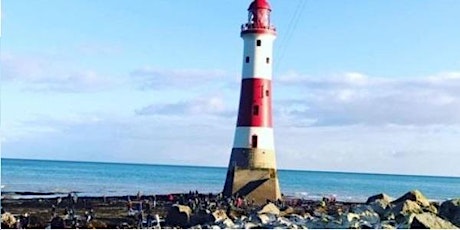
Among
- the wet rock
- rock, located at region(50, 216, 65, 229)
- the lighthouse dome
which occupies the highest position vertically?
the lighthouse dome

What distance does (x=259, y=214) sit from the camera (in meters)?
20.4

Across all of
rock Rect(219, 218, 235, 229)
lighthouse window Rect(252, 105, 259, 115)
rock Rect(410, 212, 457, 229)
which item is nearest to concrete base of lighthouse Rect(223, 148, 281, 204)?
lighthouse window Rect(252, 105, 259, 115)

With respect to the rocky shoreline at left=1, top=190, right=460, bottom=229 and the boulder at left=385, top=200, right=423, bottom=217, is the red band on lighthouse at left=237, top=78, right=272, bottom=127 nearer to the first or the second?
the rocky shoreline at left=1, top=190, right=460, bottom=229

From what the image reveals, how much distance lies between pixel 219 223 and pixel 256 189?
10.2m

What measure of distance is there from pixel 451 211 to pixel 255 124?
35.2 ft

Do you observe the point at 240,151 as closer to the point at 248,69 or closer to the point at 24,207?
the point at 248,69

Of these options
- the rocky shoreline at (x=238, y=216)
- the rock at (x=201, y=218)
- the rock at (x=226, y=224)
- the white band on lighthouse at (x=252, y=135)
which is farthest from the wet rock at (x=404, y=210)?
the white band on lighthouse at (x=252, y=135)

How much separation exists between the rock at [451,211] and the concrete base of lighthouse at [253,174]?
399 inches

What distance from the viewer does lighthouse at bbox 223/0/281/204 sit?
28422 mm

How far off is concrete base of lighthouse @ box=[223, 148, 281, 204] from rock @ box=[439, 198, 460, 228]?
1014 centimetres

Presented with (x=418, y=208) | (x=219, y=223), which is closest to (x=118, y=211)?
(x=219, y=223)

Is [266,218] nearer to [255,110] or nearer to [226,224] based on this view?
[226,224]

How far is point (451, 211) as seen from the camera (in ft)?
62.7

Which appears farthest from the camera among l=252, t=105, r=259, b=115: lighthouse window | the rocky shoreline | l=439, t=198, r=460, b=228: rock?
l=252, t=105, r=259, b=115: lighthouse window
